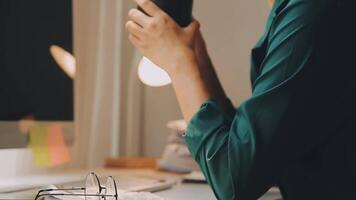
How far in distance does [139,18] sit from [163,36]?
55 mm

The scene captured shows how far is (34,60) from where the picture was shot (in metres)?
0.92

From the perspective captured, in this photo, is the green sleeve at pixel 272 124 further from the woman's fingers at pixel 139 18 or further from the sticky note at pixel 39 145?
the sticky note at pixel 39 145

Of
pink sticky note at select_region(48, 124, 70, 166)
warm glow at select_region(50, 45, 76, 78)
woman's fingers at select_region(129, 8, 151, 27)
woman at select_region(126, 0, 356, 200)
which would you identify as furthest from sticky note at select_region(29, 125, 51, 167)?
woman at select_region(126, 0, 356, 200)

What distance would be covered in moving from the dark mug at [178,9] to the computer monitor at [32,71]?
0.35 m

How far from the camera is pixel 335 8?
0.54 metres

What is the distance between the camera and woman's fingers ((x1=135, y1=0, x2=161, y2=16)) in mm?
671

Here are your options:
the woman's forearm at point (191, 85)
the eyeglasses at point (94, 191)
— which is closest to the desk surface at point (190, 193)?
the eyeglasses at point (94, 191)

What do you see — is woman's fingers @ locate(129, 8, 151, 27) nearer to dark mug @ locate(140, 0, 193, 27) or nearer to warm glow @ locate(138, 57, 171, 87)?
dark mug @ locate(140, 0, 193, 27)

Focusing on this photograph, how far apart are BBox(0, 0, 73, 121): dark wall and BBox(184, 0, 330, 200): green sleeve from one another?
47 cm

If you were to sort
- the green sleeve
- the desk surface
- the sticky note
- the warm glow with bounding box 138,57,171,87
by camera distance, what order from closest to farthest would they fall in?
the green sleeve, the desk surface, the sticky note, the warm glow with bounding box 138,57,171,87

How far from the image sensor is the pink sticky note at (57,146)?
3.42 feet

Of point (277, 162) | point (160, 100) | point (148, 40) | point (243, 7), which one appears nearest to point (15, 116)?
point (148, 40)

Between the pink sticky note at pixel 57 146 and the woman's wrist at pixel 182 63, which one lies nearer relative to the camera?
the woman's wrist at pixel 182 63

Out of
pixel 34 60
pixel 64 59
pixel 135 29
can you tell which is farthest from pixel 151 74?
pixel 135 29
